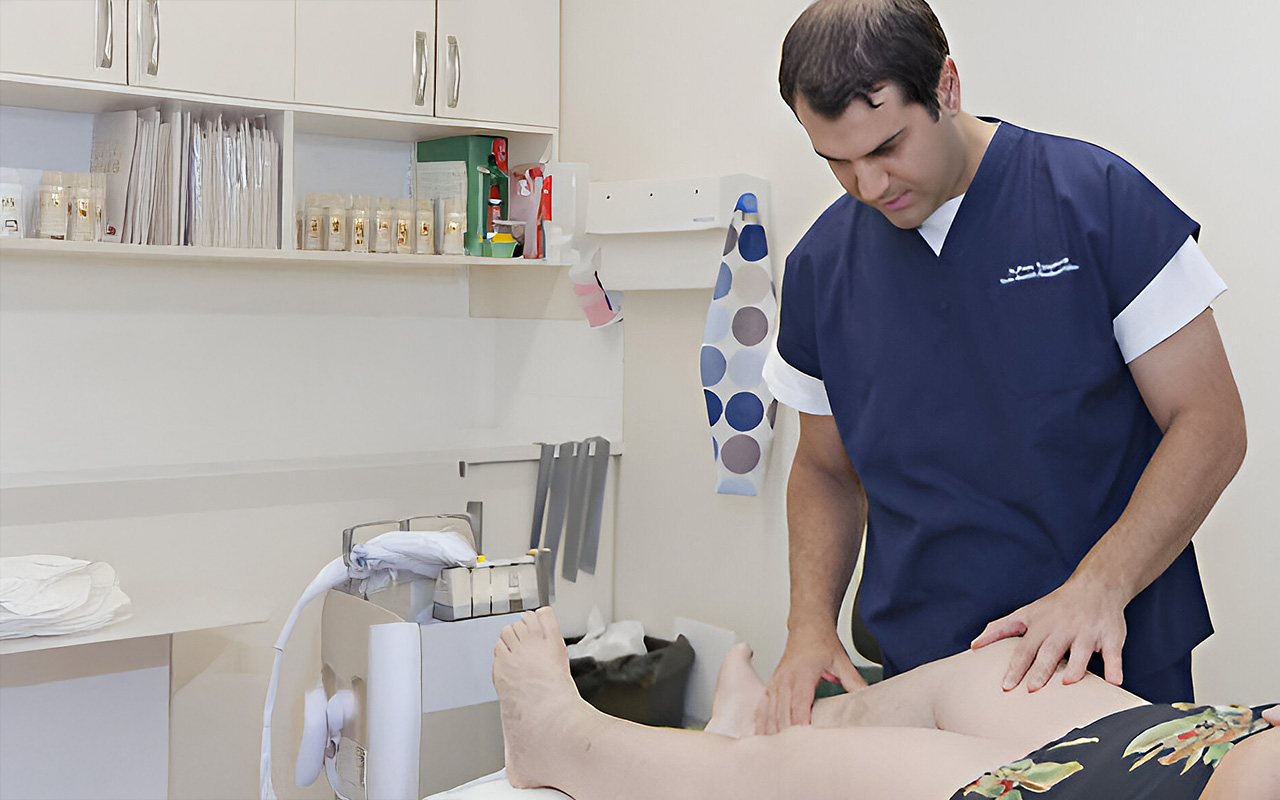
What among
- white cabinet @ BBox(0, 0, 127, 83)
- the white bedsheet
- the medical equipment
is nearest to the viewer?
the white bedsheet

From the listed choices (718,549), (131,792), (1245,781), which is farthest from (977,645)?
(131,792)

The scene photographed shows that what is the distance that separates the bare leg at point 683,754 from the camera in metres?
1.14

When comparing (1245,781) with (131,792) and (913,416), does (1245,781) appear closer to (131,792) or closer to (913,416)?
(913,416)

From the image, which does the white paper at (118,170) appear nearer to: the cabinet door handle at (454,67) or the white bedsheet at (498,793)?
the cabinet door handle at (454,67)

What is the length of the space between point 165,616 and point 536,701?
1155 mm

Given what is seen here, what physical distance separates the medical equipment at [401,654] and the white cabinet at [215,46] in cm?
115

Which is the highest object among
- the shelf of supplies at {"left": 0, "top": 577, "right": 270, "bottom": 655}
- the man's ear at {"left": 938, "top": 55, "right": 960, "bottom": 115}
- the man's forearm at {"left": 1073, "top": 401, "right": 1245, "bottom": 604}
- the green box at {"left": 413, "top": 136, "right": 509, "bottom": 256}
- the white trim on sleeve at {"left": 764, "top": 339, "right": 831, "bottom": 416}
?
the green box at {"left": 413, "top": 136, "right": 509, "bottom": 256}

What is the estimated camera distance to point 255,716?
277cm

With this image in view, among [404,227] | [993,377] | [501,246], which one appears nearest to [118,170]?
[404,227]

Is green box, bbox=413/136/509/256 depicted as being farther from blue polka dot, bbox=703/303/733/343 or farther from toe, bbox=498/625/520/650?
toe, bbox=498/625/520/650

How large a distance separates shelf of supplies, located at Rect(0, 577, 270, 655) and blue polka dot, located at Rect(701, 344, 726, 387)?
1.02 meters

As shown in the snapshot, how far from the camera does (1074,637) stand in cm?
119

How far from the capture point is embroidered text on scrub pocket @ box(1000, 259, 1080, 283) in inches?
50.7

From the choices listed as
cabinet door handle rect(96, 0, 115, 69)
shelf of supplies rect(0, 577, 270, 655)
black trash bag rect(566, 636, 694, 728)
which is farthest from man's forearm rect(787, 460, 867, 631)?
cabinet door handle rect(96, 0, 115, 69)
